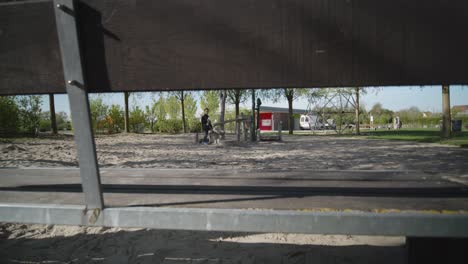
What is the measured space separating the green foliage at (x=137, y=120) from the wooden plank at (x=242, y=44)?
103 ft

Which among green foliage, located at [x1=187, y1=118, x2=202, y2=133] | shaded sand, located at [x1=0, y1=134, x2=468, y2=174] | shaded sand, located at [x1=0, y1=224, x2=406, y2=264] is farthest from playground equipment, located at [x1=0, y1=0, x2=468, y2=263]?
green foliage, located at [x1=187, y1=118, x2=202, y2=133]

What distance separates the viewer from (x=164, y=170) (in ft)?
10.4

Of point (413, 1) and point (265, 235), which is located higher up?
point (413, 1)

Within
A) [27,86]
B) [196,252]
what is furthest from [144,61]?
[196,252]

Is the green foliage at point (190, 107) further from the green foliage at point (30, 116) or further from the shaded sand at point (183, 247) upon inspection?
the shaded sand at point (183, 247)

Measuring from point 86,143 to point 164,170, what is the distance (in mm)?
1738

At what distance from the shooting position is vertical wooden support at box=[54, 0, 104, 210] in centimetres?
140

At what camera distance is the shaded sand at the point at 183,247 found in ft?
13.0

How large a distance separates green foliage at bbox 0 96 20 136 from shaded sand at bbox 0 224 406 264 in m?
14.2

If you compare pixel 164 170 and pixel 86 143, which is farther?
pixel 164 170

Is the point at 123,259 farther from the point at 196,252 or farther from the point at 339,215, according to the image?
the point at 339,215

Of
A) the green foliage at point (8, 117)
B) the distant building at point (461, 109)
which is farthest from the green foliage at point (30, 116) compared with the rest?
the distant building at point (461, 109)

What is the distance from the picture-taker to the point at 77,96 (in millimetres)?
1438

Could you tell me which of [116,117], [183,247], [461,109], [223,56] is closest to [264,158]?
[183,247]
